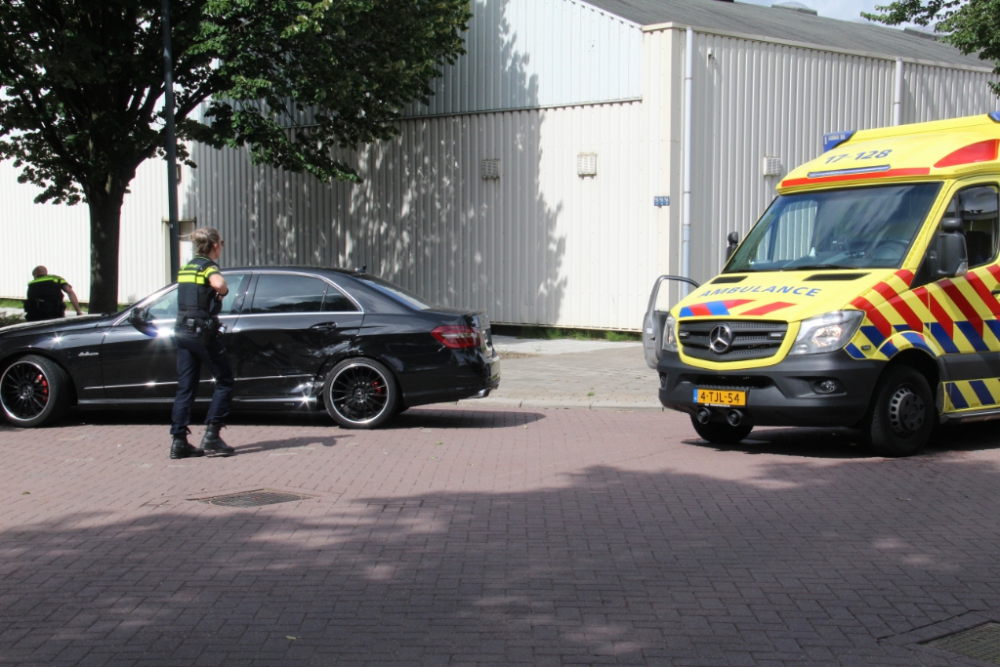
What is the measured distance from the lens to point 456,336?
435 inches

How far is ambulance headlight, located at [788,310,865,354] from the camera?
8.92 metres

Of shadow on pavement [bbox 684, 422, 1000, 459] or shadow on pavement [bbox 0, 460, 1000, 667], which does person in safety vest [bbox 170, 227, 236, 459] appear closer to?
shadow on pavement [bbox 0, 460, 1000, 667]

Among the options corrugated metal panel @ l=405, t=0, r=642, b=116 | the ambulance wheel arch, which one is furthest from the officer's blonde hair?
corrugated metal panel @ l=405, t=0, r=642, b=116

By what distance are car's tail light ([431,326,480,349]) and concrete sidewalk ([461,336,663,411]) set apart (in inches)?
94.7

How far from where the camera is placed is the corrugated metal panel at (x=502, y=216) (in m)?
20.0

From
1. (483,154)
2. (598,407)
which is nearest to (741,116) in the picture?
(483,154)

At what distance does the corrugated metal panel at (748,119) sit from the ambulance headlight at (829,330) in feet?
34.8

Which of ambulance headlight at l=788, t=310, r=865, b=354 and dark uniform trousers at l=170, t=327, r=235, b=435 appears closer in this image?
ambulance headlight at l=788, t=310, r=865, b=354

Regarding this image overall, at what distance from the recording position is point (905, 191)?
9773 millimetres

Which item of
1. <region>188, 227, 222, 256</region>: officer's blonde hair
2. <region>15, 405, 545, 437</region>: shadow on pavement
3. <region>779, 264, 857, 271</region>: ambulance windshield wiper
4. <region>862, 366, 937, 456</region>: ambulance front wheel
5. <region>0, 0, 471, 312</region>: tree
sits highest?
<region>0, 0, 471, 312</region>: tree

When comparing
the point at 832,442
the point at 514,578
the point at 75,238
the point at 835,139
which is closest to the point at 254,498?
the point at 514,578

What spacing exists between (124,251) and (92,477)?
23.3 metres

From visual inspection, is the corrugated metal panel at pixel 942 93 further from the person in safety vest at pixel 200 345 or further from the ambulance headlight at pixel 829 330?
the person in safety vest at pixel 200 345

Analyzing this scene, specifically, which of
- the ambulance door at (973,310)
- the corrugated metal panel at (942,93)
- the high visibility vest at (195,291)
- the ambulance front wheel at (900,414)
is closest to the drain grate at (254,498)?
the high visibility vest at (195,291)
